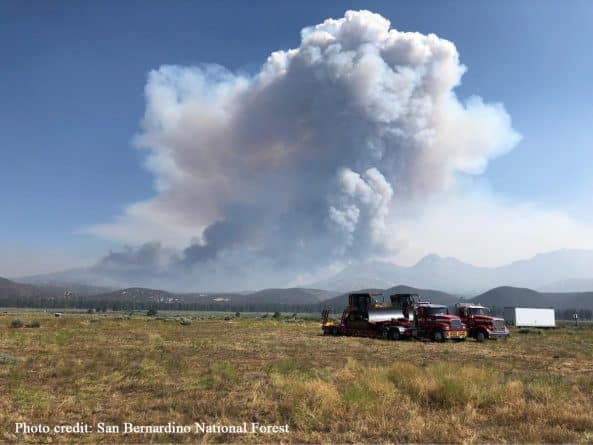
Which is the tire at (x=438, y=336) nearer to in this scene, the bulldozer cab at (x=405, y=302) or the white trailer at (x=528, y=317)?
the bulldozer cab at (x=405, y=302)

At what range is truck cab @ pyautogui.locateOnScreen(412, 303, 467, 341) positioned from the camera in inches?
1272

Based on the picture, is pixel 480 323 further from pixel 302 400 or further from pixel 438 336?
pixel 302 400

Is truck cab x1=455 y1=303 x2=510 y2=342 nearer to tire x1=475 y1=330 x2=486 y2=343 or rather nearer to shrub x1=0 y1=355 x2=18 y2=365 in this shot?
tire x1=475 y1=330 x2=486 y2=343

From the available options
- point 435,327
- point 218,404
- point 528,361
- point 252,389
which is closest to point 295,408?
point 218,404

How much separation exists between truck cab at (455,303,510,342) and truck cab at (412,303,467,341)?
6.12 ft

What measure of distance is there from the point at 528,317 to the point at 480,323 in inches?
1499

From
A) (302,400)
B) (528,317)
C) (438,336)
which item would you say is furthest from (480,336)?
(528,317)

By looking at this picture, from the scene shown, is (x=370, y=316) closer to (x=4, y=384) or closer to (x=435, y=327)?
(x=435, y=327)

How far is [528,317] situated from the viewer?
66812mm

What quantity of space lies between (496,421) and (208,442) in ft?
20.7

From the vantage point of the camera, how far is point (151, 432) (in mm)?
9336

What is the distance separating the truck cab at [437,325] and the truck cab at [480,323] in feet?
6.12

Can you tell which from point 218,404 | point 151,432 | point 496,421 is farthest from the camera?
point 218,404

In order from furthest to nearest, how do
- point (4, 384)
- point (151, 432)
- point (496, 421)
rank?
point (4, 384)
point (496, 421)
point (151, 432)
